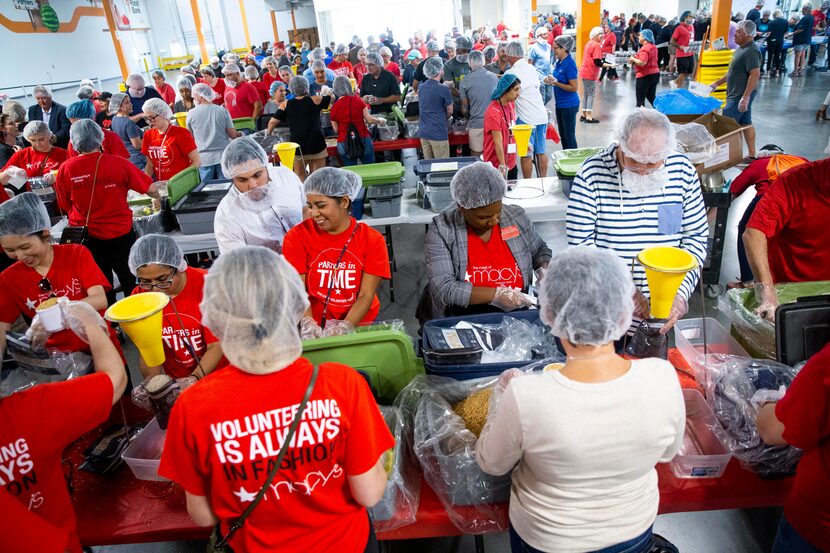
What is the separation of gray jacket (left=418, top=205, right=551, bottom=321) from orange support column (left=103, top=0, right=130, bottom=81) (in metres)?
18.7

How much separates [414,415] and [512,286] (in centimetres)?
95

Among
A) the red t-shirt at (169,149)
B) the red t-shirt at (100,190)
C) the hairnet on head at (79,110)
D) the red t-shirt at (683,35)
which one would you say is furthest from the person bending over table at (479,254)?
the red t-shirt at (683,35)

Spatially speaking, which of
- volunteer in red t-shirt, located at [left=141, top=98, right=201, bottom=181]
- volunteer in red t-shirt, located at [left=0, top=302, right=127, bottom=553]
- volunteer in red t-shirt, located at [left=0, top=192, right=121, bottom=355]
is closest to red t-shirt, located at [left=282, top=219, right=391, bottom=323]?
volunteer in red t-shirt, located at [left=0, top=192, right=121, bottom=355]

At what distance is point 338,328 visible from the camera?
214cm

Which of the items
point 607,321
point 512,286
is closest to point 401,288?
point 512,286

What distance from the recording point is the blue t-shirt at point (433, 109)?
5.46 m

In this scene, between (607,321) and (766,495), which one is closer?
(607,321)

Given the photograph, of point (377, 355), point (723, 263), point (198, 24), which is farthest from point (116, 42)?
point (377, 355)

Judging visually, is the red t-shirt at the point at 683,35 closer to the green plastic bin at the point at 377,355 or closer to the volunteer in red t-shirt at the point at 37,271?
the green plastic bin at the point at 377,355

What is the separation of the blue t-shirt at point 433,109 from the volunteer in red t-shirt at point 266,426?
4.73 m

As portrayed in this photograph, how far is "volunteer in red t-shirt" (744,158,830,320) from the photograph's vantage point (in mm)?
2117

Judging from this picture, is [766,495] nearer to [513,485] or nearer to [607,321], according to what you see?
[513,485]

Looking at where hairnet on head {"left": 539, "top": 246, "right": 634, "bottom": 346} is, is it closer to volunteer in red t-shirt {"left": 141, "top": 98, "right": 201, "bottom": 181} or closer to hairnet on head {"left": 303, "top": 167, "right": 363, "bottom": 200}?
hairnet on head {"left": 303, "top": 167, "right": 363, "bottom": 200}

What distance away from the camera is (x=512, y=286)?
2.37 m
